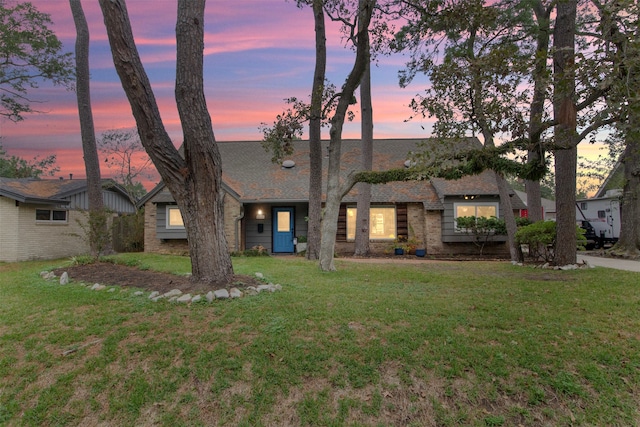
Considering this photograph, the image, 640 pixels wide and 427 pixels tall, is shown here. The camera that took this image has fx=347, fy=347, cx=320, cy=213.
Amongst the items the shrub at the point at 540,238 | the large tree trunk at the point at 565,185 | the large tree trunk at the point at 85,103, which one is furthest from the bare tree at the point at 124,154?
the large tree trunk at the point at 565,185

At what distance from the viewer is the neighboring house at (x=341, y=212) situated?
13.6 metres

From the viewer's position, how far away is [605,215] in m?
16.4

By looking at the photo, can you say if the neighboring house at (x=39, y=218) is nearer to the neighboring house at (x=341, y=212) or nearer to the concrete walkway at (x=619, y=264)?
the neighboring house at (x=341, y=212)

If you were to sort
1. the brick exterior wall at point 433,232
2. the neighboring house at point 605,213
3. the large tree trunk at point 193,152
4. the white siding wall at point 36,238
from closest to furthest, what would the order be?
the large tree trunk at point 193,152
the white siding wall at point 36,238
the brick exterior wall at point 433,232
the neighboring house at point 605,213

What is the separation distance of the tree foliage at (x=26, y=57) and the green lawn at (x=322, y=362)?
12768mm

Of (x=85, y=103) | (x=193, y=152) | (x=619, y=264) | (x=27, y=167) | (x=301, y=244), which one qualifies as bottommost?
(x=619, y=264)

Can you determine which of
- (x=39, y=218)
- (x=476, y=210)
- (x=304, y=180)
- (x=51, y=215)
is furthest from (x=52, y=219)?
(x=476, y=210)

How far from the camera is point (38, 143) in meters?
18.1

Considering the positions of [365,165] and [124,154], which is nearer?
[365,165]

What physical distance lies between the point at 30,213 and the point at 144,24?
9.30m

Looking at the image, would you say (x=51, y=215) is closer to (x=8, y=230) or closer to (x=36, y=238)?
(x=36, y=238)

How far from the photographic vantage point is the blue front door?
14719 mm

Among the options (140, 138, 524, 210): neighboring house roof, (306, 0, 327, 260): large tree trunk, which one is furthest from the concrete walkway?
(306, 0, 327, 260): large tree trunk

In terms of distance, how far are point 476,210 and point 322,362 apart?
39.6 feet
